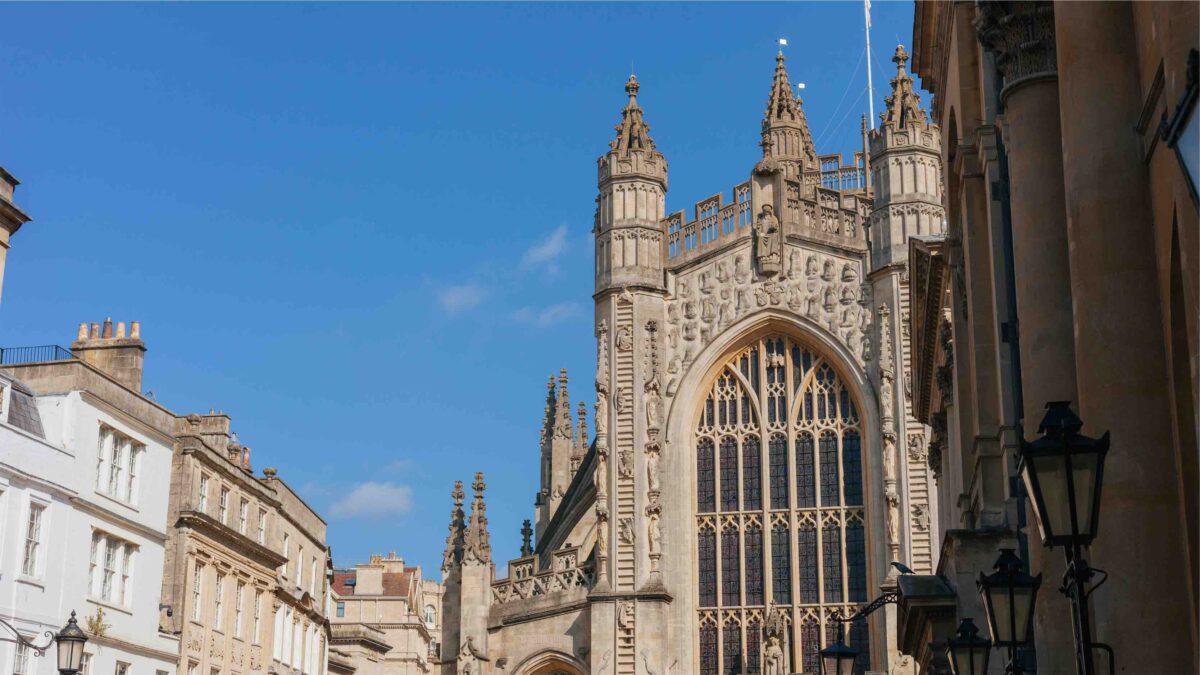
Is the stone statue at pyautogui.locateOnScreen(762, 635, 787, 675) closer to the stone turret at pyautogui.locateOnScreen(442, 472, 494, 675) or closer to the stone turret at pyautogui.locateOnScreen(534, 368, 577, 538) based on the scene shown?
the stone turret at pyautogui.locateOnScreen(442, 472, 494, 675)

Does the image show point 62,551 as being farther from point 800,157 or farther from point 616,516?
point 800,157

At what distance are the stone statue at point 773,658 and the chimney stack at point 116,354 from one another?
16.2 m

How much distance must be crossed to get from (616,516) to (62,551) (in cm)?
1542

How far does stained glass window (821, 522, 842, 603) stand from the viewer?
134 ft

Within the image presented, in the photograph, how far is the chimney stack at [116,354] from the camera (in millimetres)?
36250

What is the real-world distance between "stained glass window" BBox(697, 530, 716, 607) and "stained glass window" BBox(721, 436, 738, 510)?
914 mm

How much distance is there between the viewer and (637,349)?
42719mm

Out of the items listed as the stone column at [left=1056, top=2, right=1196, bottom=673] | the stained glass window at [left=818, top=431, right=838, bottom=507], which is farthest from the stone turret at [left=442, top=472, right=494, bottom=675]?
the stone column at [left=1056, top=2, right=1196, bottom=673]

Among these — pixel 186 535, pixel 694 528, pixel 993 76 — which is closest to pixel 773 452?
pixel 694 528

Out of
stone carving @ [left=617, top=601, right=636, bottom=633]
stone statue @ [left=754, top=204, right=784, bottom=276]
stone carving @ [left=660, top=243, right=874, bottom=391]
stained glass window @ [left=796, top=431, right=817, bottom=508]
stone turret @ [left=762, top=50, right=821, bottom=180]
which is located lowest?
stone carving @ [left=617, top=601, right=636, bottom=633]

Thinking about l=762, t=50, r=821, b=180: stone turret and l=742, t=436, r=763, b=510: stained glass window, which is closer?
l=742, t=436, r=763, b=510: stained glass window

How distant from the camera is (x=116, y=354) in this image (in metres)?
36.4

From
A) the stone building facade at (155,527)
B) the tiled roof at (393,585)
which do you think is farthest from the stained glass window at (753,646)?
the tiled roof at (393,585)

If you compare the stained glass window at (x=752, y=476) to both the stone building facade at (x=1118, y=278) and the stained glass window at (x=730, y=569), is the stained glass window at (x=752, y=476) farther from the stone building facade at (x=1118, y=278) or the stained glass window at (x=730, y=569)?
the stone building facade at (x=1118, y=278)
